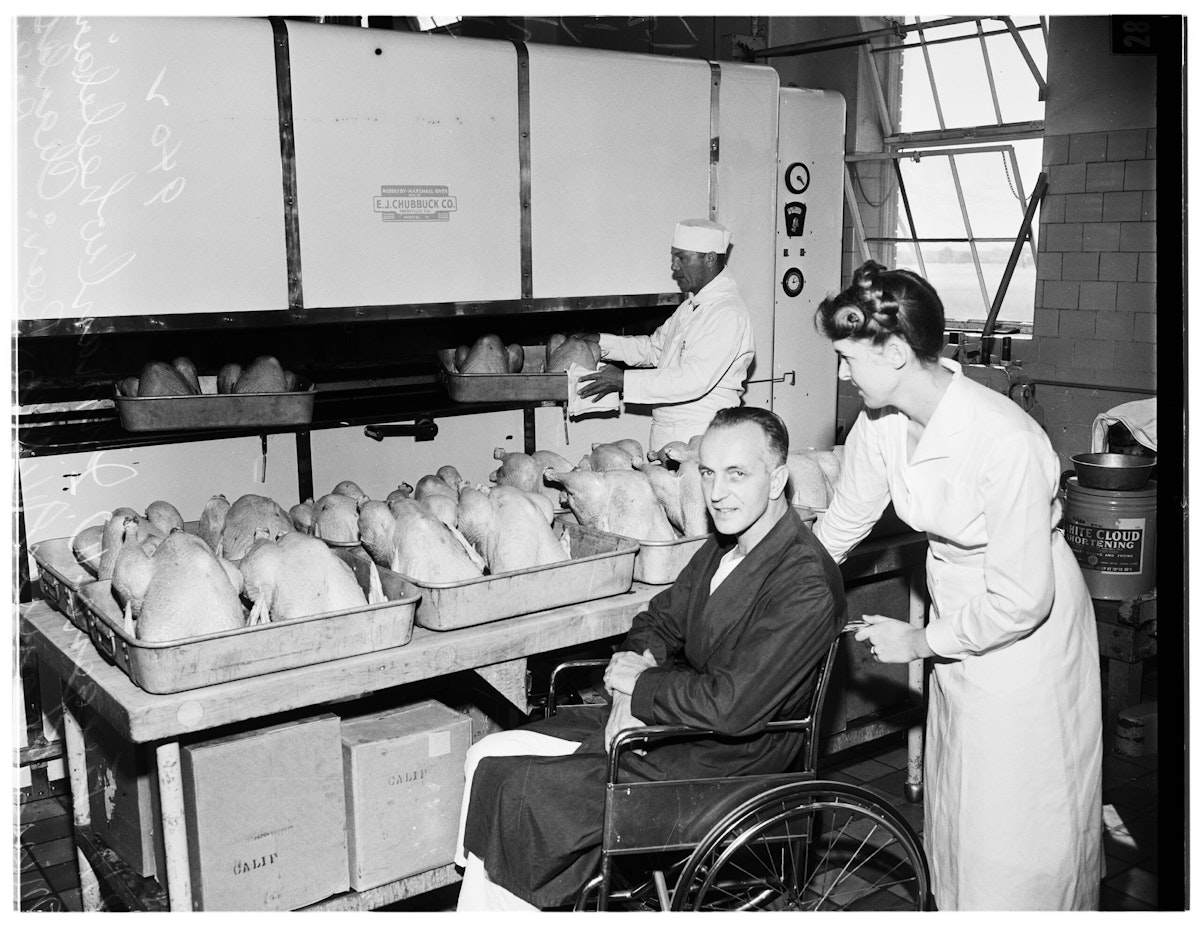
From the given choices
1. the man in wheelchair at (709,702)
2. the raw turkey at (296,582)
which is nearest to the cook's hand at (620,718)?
the man in wheelchair at (709,702)

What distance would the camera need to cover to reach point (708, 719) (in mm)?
2254

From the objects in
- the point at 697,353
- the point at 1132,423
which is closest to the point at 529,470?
the point at 697,353

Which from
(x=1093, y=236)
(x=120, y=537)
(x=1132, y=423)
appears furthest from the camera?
(x=1093, y=236)

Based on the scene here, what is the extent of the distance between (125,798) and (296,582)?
764mm

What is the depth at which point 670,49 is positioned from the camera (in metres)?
8.80

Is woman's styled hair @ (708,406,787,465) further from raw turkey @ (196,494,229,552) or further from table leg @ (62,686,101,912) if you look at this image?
table leg @ (62,686,101,912)

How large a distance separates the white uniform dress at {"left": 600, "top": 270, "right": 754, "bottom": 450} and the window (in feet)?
12.1

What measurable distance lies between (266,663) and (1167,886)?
2.01m

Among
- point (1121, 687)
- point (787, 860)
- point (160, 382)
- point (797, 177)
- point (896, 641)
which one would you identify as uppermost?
point (797, 177)

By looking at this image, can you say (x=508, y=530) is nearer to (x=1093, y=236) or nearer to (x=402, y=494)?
(x=402, y=494)

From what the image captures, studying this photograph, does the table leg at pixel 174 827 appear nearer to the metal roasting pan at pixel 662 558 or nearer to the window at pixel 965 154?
the metal roasting pan at pixel 662 558

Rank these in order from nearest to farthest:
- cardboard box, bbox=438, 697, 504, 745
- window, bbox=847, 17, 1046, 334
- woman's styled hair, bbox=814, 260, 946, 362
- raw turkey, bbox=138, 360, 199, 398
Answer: woman's styled hair, bbox=814, 260, 946, 362, cardboard box, bbox=438, 697, 504, 745, raw turkey, bbox=138, 360, 199, 398, window, bbox=847, 17, 1046, 334

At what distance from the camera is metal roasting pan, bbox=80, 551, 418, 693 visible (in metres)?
2.18

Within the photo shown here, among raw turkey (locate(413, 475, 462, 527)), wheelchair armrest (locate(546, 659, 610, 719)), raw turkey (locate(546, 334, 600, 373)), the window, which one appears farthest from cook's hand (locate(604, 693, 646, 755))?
the window
